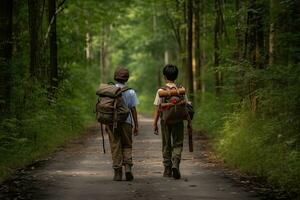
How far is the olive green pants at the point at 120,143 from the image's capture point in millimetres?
12109

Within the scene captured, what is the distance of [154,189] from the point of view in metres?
11.0

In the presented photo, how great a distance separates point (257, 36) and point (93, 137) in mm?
8675

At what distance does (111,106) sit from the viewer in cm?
1187

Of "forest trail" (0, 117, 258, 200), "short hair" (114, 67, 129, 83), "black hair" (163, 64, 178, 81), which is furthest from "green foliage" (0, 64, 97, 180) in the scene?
"black hair" (163, 64, 178, 81)

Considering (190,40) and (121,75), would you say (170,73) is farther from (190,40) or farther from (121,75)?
(190,40)

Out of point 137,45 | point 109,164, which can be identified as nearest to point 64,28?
point 109,164

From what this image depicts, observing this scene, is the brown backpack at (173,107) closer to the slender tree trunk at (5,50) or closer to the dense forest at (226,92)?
the dense forest at (226,92)

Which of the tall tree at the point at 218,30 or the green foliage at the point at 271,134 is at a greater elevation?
the tall tree at the point at 218,30

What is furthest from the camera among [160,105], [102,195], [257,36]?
[257,36]

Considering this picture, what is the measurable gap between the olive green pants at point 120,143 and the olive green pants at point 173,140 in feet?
2.26

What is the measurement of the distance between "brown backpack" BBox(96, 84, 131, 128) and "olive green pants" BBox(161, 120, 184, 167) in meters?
0.84

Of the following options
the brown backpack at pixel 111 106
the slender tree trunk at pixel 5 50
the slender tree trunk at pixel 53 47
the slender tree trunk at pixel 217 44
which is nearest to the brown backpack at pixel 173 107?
the brown backpack at pixel 111 106

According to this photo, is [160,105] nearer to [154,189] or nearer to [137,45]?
[154,189]

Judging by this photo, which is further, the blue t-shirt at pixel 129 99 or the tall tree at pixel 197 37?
the tall tree at pixel 197 37
